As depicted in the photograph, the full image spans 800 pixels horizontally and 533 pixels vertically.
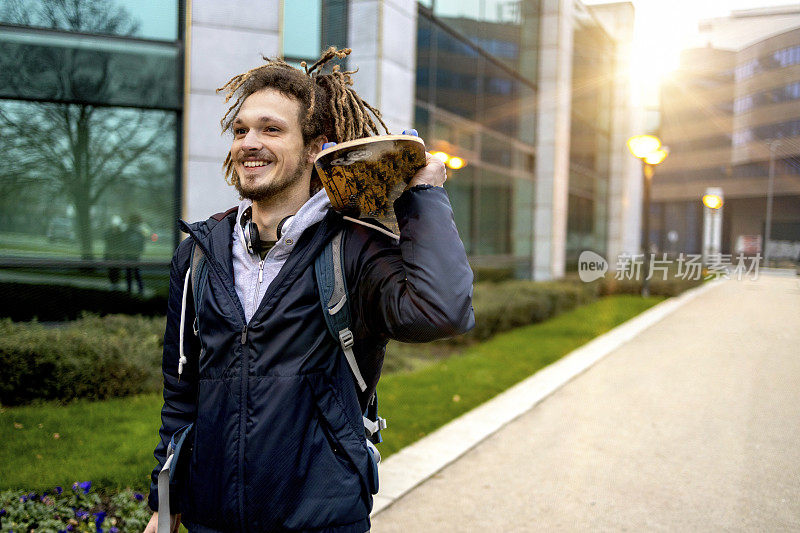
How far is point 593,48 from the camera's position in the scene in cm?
2380

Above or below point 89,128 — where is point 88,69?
above

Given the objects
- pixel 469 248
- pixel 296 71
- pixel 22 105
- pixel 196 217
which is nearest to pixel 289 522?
pixel 296 71

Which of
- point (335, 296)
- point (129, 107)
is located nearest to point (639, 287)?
point (129, 107)

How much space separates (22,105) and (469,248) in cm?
1002

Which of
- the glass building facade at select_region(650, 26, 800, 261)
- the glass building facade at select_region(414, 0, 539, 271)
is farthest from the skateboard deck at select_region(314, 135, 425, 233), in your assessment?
the glass building facade at select_region(414, 0, 539, 271)

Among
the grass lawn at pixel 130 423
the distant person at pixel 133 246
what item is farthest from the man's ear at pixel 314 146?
the distant person at pixel 133 246

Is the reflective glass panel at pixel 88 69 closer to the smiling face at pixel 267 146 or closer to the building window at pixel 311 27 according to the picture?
the building window at pixel 311 27

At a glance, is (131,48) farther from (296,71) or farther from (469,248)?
(469,248)

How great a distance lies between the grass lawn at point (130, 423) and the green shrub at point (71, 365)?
0.53 ft

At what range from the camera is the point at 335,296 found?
1.97 m

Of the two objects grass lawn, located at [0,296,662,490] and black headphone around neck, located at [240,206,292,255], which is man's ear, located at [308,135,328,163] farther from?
grass lawn, located at [0,296,662,490]

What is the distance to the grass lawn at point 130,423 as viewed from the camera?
14.9 feet

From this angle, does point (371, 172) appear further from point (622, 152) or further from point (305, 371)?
point (622, 152)

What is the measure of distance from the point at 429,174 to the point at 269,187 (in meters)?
0.49
